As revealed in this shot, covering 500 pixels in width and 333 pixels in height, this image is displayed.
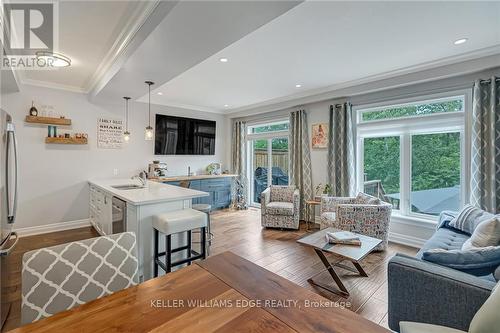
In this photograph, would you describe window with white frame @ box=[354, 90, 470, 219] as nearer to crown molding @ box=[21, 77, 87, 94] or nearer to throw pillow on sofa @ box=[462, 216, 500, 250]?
throw pillow on sofa @ box=[462, 216, 500, 250]

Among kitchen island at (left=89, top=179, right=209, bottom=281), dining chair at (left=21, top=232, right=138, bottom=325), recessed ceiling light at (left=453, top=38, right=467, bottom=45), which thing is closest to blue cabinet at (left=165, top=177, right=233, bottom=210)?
kitchen island at (left=89, top=179, right=209, bottom=281)

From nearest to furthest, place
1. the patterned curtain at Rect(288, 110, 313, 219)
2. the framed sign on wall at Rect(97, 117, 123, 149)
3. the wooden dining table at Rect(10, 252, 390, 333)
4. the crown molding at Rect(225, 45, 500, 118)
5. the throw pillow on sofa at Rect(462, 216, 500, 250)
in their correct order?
1. the wooden dining table at Rect(10, 252, 390, 333)
2. the throw pillow on sofa at Rect(462, 216, 500, 250)
3. the crown molding at Rect(225, 45, 500, 118)
4. the framed sign on wall at Rect(97, 117, 123, 149)
5. the patterned curtain at Rect(288, 110, 313, 219)

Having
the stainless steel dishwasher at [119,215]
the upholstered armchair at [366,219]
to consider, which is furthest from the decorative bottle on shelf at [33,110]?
the upholstered armchair at [366,219]

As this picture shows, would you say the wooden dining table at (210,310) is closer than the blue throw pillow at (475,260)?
Yes

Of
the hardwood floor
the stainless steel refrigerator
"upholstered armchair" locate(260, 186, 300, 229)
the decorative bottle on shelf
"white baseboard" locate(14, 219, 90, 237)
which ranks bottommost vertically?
the hardwood floor

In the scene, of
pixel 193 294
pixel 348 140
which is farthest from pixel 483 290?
pixel 348 140

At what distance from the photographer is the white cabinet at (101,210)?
129 inches

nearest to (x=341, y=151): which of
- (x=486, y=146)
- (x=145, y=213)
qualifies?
(x=486, y=146)

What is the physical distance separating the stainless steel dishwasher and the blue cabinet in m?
2.48

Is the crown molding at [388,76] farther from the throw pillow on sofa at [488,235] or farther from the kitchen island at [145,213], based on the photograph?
the kitchen island at [145,213]

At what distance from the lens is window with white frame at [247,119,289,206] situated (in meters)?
5.89

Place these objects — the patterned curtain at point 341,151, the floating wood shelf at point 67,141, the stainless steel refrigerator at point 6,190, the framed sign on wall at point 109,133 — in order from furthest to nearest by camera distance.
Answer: the framed sign on wall at point 109,133 → the patterned curtain at point 341,151 → the floating wood shelf at point 67,141 → the stainless steel refrigerator at point 6,190

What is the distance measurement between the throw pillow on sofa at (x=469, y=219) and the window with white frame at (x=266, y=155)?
3.40 m

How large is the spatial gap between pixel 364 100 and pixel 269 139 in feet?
8.19
